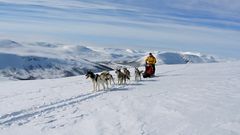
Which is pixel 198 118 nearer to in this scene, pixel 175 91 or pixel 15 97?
pixel 175 91

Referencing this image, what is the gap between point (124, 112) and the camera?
14.0 metres

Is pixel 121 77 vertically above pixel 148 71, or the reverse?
pixel 148 71

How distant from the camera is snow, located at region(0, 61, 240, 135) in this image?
11484 millimetres

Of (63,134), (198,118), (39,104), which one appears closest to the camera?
(63,134)

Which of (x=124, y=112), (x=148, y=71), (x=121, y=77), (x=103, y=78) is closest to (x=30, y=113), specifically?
(x=124, y=112)

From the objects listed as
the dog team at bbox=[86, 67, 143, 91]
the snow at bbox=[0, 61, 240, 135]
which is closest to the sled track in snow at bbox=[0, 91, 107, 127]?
the snow at bbox=[0, 61, 240, 135]

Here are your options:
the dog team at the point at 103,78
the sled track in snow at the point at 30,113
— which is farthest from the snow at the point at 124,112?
the dog team at the point at 103,78

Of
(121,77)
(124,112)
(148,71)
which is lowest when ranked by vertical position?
(124,112)

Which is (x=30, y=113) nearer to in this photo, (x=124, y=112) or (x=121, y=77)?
(x=124, y=112)

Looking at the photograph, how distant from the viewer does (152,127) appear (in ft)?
38.3

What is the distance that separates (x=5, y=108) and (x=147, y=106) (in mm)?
5111

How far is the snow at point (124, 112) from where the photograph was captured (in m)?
11.5

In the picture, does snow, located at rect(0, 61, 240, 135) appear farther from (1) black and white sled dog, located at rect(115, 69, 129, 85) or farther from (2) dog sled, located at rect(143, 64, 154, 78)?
(2) dog sled, located at rect(143, 64, 154, 78)

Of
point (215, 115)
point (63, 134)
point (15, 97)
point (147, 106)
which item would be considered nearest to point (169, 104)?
point (147, 106)
